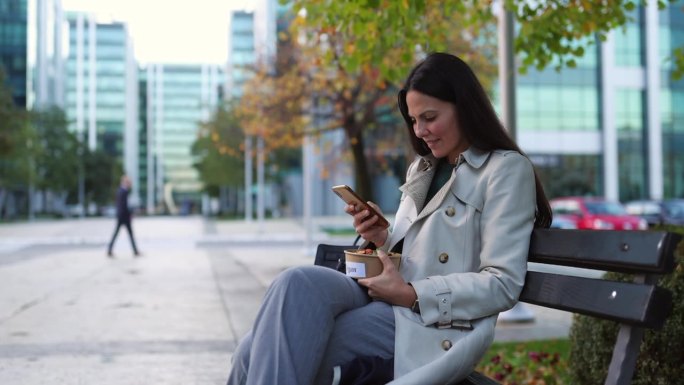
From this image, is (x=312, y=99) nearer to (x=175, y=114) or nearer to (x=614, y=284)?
(x=614, y=284)

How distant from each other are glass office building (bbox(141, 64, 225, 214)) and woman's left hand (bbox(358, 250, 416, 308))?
499ft

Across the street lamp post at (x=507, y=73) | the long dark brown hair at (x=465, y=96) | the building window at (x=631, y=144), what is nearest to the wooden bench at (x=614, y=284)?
the long dark brown hair at (x=465, y=96)

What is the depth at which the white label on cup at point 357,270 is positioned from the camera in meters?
2.41

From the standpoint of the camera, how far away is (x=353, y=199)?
2.55 metres

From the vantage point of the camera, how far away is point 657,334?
3213 mm

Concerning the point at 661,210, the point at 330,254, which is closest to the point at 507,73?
the point at 330,254

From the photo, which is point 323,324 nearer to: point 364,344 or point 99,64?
point 364,344

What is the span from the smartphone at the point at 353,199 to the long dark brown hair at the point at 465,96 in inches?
16.3

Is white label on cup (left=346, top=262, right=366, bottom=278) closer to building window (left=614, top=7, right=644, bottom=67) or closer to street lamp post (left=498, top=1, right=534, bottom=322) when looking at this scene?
street lamp post (left=498, top=1, right=534, bottom=322)

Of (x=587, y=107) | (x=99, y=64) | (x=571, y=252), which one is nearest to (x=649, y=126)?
(x=587, y=107)

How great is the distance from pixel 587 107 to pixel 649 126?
13.2ft

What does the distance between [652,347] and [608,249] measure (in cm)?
141

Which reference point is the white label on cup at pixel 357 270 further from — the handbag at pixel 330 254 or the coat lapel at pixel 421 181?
the handbag at pixel 330 254

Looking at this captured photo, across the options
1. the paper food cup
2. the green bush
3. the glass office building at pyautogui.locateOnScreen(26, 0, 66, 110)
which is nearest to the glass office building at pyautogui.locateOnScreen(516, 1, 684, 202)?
the green bush
